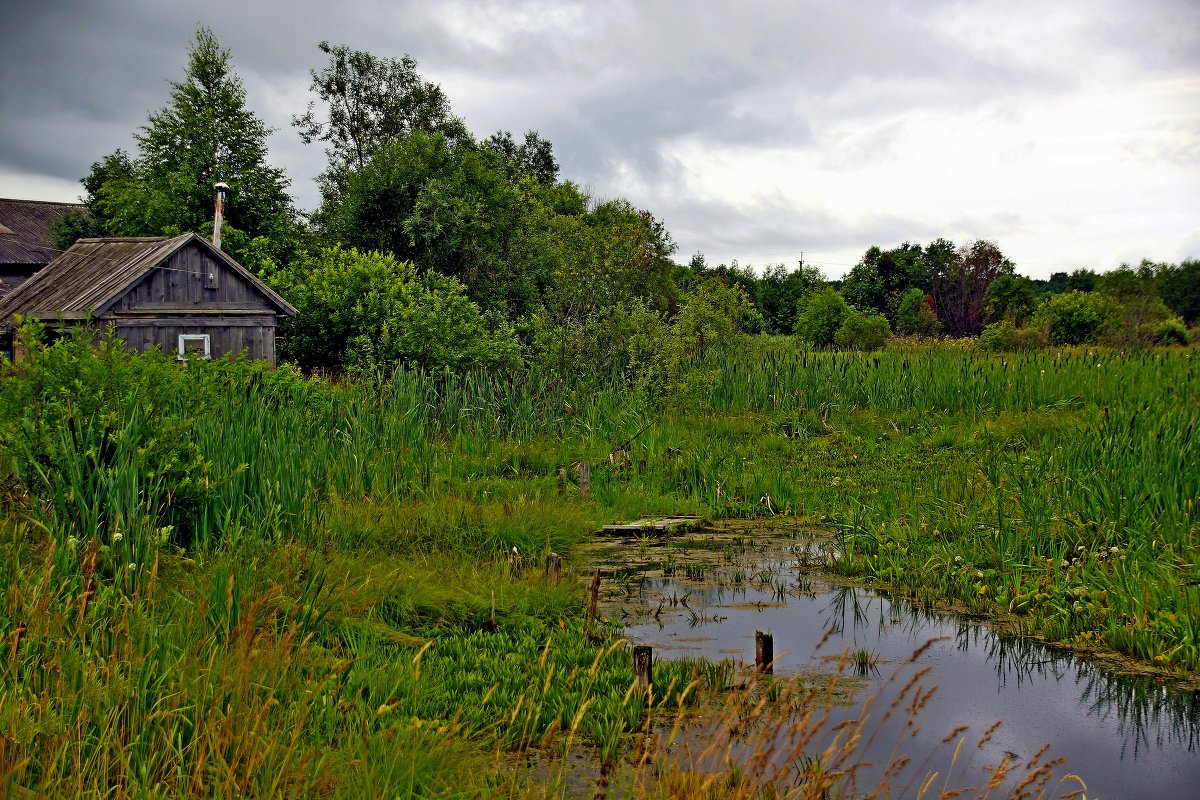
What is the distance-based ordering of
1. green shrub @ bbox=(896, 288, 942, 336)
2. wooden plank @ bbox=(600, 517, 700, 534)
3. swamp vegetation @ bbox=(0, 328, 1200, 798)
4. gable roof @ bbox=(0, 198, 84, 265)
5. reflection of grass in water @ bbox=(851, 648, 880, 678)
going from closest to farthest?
swamp vegetation @ bbox=(0, 328, 1200, 798), reflection of grass in water @ bbox=(851, 648, 880, 678), wooden plank @ bbox=(600, 517, 700, 534), green shrub @ bbox=(896, 288, 942, 336), gable roof @ bbox=(0, 198, 84, 265)

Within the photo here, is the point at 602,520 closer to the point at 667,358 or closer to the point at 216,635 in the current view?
the point at 216,635

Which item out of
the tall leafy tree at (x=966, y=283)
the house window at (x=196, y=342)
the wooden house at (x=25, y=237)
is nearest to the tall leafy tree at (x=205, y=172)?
the house window at (x=196, y=342)

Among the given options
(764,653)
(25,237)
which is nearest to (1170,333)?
(764,653)

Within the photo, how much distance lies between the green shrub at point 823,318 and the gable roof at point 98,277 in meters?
25.7

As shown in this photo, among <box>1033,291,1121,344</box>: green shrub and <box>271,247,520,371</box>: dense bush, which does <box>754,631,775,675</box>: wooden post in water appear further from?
<box>1033,291,1121,344</box>: green shrub

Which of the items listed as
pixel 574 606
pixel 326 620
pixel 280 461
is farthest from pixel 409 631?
pixel 280 461

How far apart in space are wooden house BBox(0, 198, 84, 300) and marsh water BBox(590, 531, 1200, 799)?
43.6 meters

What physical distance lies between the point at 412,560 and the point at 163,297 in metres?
16.3

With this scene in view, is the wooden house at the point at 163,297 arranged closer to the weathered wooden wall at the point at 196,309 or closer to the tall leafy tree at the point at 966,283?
the weathered wooden wall at the point at 196,309

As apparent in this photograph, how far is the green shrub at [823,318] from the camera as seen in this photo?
4066 cm

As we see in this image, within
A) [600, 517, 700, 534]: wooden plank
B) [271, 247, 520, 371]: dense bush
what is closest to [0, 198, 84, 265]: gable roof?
[271, 247, 520, 371]: dense bush

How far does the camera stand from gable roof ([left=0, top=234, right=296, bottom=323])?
775 inches

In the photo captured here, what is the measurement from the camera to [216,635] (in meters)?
4.36

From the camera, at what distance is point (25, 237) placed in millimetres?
50094
